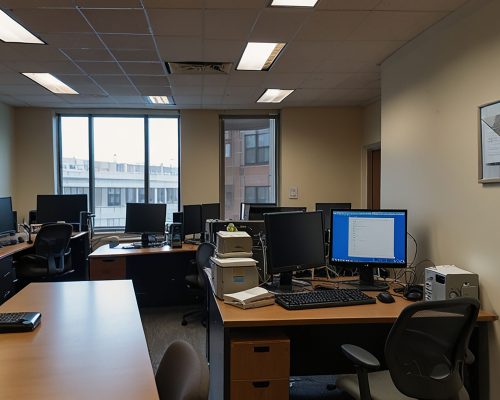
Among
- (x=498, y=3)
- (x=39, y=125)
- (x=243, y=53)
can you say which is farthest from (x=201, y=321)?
(x=39, y=125)

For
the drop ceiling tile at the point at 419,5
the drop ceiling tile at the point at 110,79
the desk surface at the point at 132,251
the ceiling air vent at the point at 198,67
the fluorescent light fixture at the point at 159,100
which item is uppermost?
the fluorescent light fixture at the point at 159,100

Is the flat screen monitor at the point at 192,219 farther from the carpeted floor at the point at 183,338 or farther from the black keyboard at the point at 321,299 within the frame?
the black keyboard at the point at 321,299

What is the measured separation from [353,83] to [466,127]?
2687mm

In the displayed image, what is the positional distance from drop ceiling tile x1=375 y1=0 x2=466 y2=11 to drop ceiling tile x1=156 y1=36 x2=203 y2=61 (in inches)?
62.3

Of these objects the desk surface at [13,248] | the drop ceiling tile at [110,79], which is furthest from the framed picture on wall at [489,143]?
the desk surface at [13,248]

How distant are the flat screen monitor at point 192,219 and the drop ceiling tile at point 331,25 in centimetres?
269

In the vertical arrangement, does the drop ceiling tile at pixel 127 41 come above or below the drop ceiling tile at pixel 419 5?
above

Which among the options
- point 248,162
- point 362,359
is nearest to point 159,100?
point 248,162

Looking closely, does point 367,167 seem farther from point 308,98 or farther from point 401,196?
point 401,196

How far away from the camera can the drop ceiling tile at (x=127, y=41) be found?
352 cm

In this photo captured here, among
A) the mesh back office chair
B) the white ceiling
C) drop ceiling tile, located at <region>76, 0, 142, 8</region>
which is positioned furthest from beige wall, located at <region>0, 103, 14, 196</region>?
the mesh back office chair

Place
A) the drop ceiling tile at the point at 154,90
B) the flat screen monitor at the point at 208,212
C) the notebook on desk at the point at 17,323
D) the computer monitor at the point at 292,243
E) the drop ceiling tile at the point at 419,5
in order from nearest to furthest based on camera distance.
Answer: the notebook on desk at the point at 17,323, the computer monitor at the point at 292,243, the drop ceiling tile at the point at 419,5, the drop ceiling tile at the point at 154,90, the flat screen monitor at the point at 208,212

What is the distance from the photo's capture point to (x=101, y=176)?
7.15 metres

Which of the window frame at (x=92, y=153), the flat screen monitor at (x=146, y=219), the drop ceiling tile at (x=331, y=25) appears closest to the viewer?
the drop ceiling tile at (x=331, y=25)
